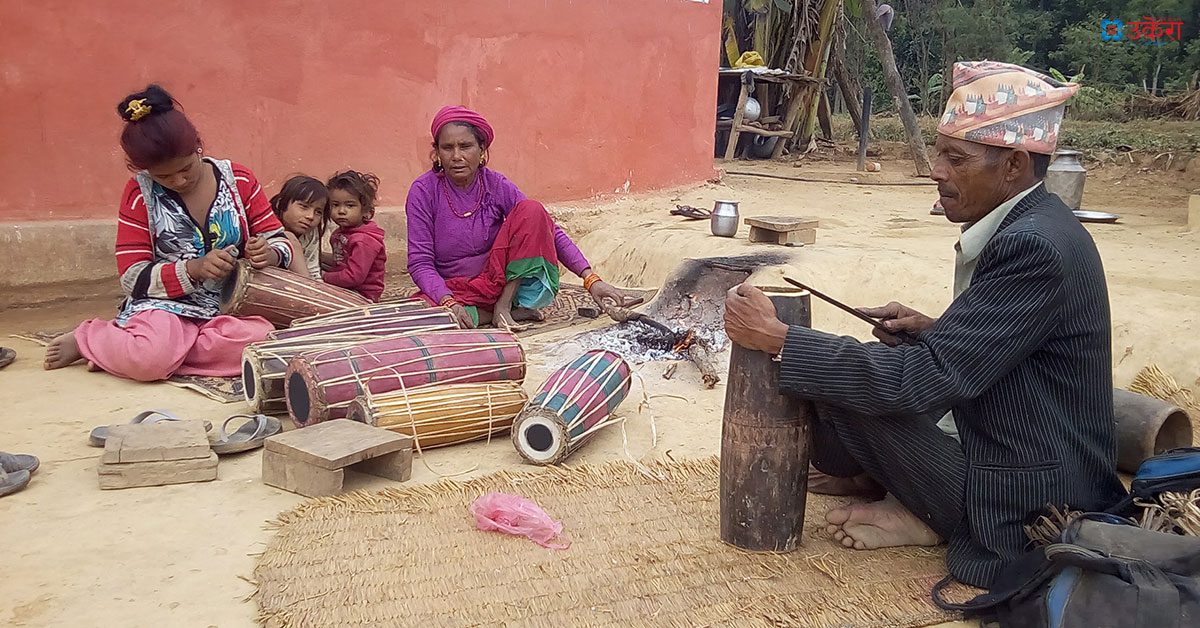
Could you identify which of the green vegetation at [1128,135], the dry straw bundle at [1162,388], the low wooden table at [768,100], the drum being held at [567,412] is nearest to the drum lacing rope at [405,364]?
the drum being held at [567,412]

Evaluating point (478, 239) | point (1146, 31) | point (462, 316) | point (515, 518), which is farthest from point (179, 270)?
point (1146, 31)

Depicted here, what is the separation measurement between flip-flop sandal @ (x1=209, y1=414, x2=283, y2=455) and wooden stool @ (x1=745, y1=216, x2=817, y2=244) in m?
3.36

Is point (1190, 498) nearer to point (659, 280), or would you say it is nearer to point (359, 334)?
point (359, 334)

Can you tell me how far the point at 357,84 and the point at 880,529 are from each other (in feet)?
17.2

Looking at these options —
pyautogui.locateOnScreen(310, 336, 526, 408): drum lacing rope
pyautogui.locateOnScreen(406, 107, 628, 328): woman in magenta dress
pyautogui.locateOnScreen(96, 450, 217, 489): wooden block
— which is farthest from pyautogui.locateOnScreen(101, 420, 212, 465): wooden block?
pyautogui.locateOnScreen(406, 107, 628, 328): woman in magenta dress

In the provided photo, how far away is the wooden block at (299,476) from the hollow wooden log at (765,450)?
1279 mm

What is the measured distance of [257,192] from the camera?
4.54 metres

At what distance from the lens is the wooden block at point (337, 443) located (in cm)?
303

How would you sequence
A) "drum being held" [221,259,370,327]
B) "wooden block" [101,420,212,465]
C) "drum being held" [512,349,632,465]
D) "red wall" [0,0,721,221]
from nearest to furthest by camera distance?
"wooden block" [101,420,212,465] → "drum being held" [512,349,632,465] → "drum being held" [221,259,370,327] → "red wall" [0,0,721,221]

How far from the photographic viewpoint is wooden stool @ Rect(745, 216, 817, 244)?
590 cm

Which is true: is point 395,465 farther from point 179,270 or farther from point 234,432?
point 179,270

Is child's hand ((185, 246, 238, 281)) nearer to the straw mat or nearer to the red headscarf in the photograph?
the red headscarf

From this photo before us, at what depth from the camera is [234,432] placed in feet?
12.1

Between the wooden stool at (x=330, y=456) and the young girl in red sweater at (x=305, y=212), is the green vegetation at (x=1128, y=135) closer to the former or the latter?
the young girl in red sweater at (x=305, y=212)
